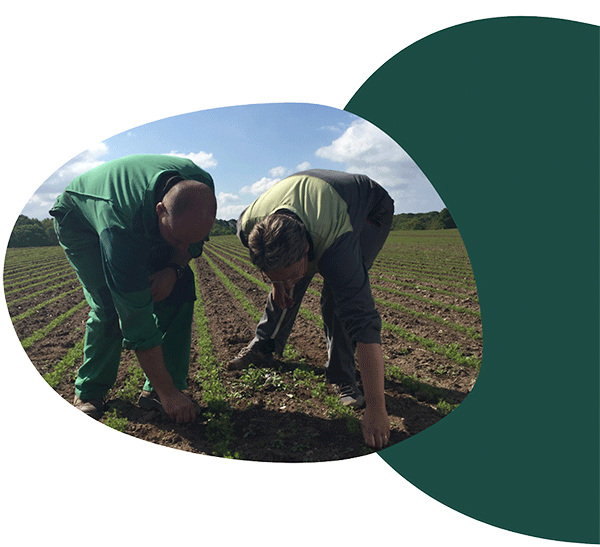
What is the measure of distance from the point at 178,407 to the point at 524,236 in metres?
2.50

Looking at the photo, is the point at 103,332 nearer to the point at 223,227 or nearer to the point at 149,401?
the point at 149,401

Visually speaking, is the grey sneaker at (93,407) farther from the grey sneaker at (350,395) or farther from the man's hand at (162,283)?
the grey sneaker at (350,395)

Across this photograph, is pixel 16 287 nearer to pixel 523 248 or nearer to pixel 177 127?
pixel 177 127

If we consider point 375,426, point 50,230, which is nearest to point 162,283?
point 50,230

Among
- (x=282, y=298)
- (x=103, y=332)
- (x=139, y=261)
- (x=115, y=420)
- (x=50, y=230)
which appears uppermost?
(x=50, y=230)

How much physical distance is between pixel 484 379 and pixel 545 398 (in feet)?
1.35

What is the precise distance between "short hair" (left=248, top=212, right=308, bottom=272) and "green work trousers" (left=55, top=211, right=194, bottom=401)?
0.71 metres

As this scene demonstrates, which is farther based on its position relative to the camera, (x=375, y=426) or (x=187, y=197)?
(x=375, y=426)

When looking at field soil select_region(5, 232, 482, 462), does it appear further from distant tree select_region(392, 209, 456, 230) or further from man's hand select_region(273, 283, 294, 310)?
distant tree select_region(392, 209, 456, 230)

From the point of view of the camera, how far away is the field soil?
8.62 ft

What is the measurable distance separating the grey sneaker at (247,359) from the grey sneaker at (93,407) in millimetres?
944

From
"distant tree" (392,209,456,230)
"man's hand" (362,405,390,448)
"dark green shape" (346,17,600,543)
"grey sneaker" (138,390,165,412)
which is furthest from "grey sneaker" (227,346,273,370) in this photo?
"distant tree" (392,209,456,230)

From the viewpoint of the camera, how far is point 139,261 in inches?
100

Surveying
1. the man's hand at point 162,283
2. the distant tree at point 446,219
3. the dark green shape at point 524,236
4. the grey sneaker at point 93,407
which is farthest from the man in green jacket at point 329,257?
the grey sneaker at point 93,407
